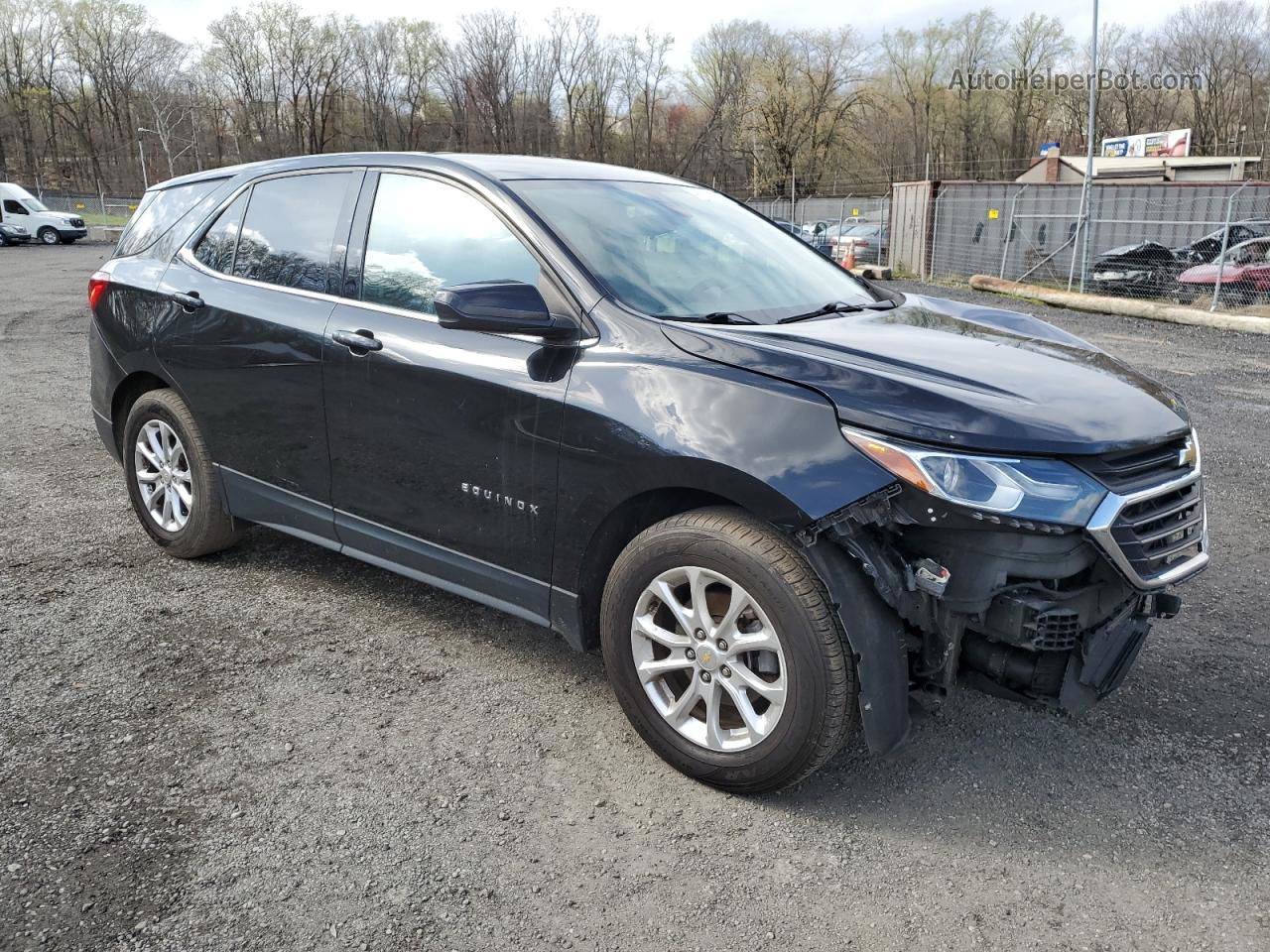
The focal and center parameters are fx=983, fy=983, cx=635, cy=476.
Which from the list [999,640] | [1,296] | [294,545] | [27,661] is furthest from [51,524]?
[1,296]

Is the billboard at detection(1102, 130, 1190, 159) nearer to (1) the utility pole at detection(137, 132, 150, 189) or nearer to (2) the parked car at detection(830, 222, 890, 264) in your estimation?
(2) the parked car at detection(830, 222, 890, 264)

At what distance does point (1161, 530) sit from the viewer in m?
2.65

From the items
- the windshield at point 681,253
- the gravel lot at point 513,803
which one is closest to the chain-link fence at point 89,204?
the gravel lot at point 513,803

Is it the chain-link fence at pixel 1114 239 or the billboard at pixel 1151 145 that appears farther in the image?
the billboard at pixel 1151 145

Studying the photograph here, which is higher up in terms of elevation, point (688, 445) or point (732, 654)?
point (688, 445)

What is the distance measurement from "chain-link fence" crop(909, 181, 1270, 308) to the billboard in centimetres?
3452

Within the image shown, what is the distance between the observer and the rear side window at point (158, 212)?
179 inches

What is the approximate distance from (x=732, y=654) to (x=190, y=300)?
9.61ft

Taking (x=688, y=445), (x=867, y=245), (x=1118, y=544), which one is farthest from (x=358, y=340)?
(x=867, y=245)

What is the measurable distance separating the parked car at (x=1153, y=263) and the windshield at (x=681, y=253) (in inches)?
574

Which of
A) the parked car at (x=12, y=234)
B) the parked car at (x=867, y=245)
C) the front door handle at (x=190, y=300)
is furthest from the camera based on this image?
the parked car at (x=12, y=234)

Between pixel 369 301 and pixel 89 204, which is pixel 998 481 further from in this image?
pixel 89 204

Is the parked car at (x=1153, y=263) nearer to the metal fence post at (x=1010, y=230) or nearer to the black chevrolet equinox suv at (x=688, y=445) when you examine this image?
the metal fence post at (x=1010, y=230)

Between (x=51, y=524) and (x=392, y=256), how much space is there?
114 inches
